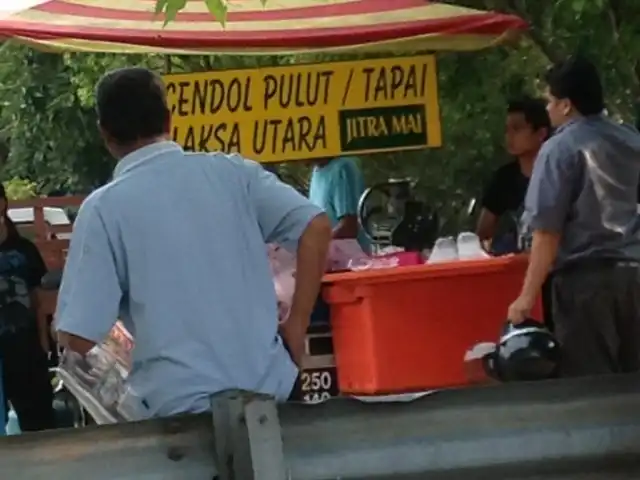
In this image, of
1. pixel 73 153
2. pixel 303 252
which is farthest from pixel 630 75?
pixel 73 153

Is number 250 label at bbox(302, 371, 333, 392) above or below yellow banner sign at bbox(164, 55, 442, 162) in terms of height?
below

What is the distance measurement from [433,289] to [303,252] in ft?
9.32

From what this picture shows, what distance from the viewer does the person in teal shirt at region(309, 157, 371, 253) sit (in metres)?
8.57

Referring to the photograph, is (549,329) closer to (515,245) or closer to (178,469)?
(515,245)

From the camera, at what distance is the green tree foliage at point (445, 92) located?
27.8ft

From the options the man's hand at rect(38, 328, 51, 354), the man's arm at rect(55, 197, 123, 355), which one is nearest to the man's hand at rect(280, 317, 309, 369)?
the man's arm at rect(55, 197, 123, 355)

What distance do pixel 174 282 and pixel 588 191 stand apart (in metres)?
2.53

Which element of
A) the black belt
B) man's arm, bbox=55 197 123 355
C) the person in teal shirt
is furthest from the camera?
the person in teal shirt

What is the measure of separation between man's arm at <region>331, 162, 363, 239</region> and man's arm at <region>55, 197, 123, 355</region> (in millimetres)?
4958

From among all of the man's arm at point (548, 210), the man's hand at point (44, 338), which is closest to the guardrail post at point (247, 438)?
the man's arm at point (548, 210)

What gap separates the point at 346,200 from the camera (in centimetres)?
866

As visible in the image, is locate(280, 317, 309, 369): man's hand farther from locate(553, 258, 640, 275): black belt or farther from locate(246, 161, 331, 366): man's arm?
locate(553, 258, 640, 275): black belt

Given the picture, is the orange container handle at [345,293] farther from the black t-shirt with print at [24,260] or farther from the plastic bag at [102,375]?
the black t-shirt with print at [24,260]

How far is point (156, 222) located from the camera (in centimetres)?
359
